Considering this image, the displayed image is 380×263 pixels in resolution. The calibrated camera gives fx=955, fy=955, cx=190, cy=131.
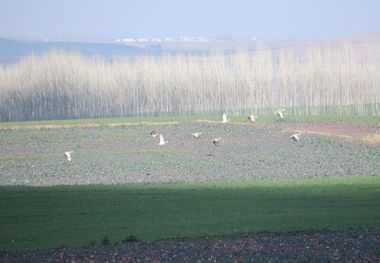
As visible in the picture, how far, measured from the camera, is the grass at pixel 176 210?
1923 centimetres

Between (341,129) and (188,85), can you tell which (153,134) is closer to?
(341,129)

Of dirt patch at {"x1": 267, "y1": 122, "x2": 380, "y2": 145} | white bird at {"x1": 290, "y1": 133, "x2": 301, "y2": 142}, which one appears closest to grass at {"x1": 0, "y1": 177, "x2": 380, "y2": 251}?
white bird at {"x1": 290, "y1": 133, "x2": 301, "y2": 142}

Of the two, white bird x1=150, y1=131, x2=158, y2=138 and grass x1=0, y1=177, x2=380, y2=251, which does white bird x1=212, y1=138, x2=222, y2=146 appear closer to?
white bird x1=150, y1=131, x2=158, y2=138

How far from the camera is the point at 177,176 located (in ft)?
114

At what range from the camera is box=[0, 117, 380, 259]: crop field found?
65.7ft

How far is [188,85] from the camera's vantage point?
8225 centimetres

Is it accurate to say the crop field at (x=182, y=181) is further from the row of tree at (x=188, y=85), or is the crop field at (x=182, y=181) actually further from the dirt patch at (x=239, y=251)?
the row of tree at (x=188, y=85)

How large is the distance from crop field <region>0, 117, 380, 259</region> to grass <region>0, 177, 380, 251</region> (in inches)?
1.2

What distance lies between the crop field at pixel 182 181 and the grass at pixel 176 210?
0.10 feet

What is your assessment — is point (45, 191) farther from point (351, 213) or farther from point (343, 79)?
point (343, 79)

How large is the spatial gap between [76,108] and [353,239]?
6913cm

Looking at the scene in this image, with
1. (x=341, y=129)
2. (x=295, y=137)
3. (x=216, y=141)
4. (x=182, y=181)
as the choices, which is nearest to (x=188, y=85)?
(x=341, y=129)

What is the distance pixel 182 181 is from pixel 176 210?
9.64 metres

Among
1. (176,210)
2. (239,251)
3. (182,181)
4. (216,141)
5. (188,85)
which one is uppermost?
(188,85)
